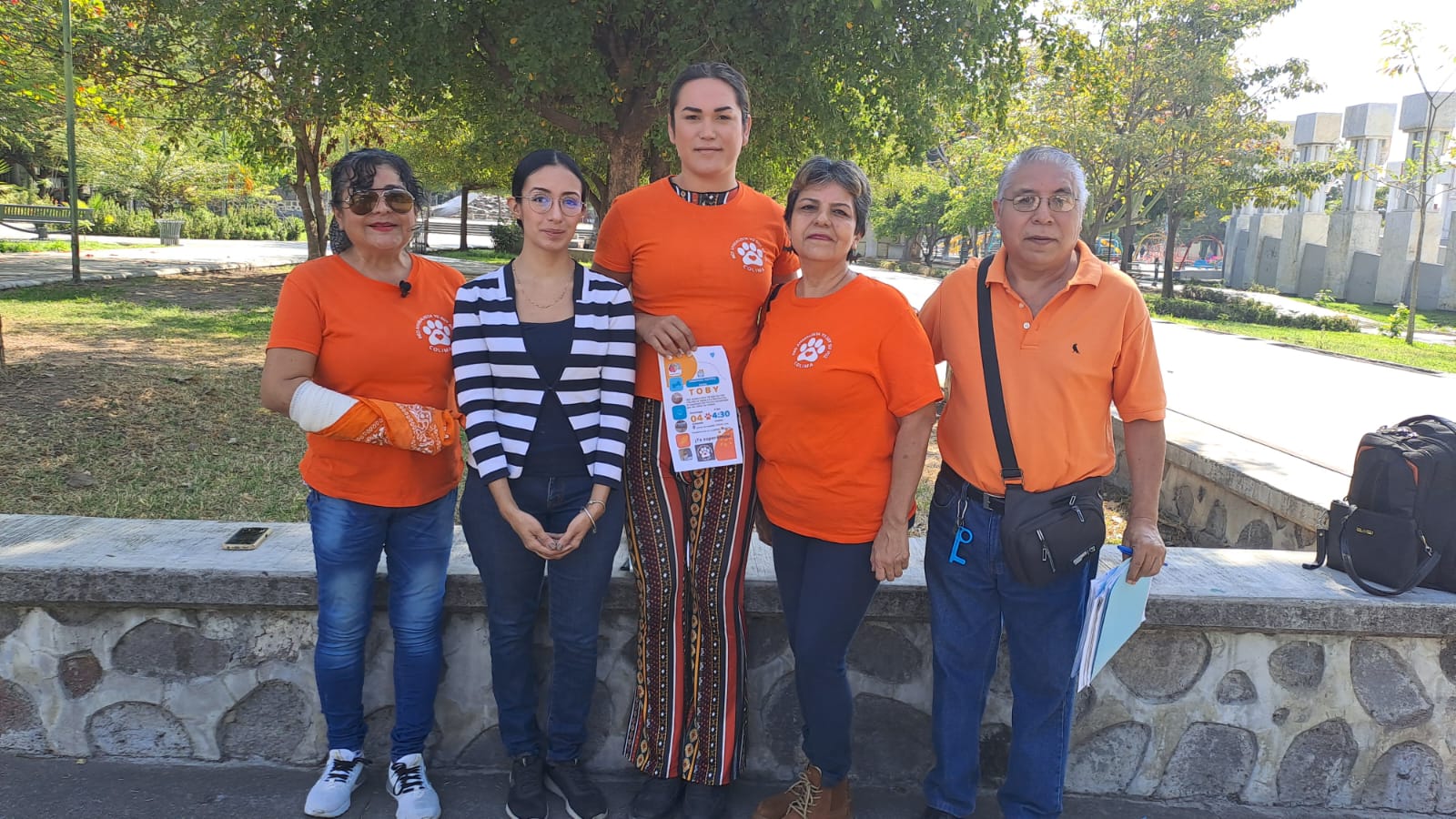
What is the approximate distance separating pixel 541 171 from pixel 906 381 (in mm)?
1183

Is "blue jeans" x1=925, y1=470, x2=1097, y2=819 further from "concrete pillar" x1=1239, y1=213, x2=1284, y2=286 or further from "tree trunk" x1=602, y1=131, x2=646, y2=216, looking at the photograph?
"concrete pillar" x1=1239, y1=213, x2=1284, y2=286

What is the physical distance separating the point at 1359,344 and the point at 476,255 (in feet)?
76.4

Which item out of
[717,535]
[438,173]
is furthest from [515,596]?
[438,173]

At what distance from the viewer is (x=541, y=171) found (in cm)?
276

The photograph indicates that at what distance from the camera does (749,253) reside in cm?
285

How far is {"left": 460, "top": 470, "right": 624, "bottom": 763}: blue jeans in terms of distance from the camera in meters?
2.78

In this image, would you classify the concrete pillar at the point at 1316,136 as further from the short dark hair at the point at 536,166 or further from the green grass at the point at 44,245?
the green grass at the point at 44,245

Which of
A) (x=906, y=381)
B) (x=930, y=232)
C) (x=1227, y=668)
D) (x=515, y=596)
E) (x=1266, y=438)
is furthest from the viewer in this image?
(x=930, y=232)

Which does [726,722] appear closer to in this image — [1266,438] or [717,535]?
[717,535]

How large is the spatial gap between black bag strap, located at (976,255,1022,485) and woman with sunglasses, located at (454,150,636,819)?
3.25 feet

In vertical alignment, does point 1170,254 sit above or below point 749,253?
above

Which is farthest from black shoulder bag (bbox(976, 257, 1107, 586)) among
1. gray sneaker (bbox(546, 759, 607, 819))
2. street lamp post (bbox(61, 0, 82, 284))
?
street lamp post (bbox(61, 0, 82, 284))

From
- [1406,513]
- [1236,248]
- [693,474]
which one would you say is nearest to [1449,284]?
[1236,248]

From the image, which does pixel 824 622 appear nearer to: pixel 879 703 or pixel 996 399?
pixel 879 703
